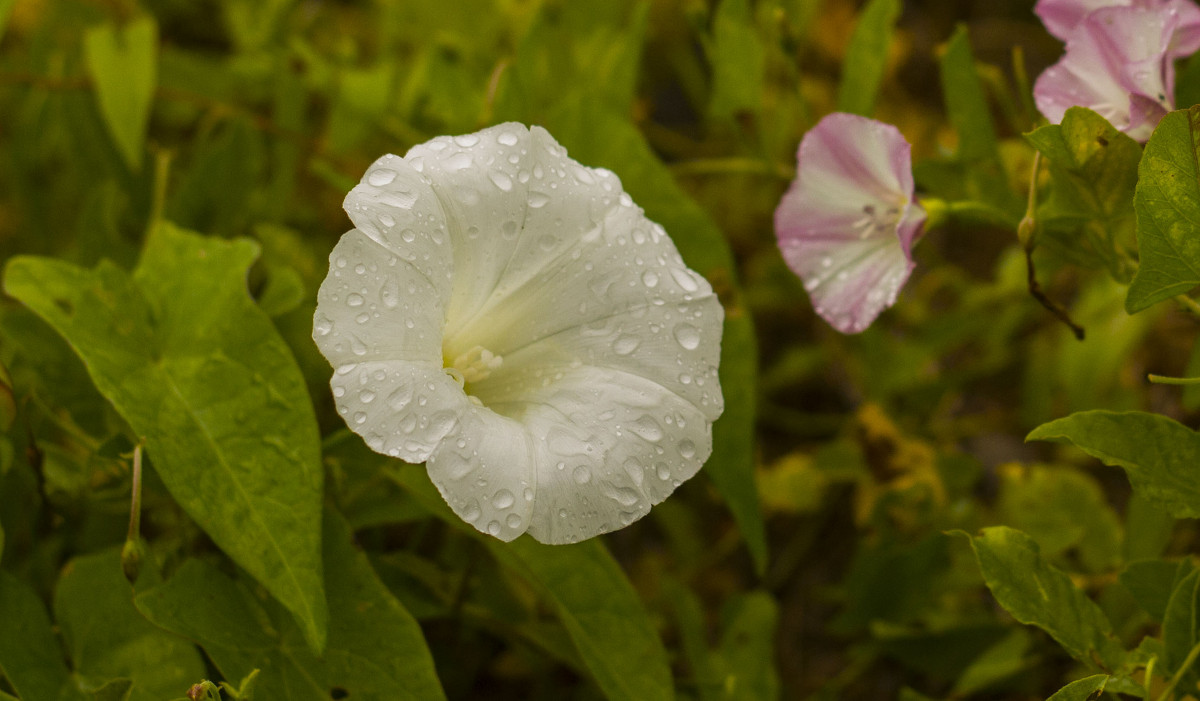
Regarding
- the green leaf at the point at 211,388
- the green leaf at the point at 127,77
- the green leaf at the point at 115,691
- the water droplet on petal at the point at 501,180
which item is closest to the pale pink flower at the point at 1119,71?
the water droplet on petal at the point at 501,180

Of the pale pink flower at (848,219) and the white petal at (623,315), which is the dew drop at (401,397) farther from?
the pale pink flower at (848,219)

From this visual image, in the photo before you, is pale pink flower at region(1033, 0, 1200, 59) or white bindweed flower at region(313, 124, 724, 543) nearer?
white bindweed flower at region(313, 124, 724, 543)

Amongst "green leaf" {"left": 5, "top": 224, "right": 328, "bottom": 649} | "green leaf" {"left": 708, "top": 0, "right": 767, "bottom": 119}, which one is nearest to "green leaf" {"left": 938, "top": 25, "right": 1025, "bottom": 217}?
"green leaf" {"left": 708, "top": 0, "right": 767, "bottom": 119}

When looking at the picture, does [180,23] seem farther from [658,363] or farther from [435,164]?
[658,363]

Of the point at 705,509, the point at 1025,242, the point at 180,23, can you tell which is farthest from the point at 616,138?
the point at 180,23

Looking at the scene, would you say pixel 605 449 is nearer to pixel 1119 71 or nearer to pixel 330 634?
pixel 330 634

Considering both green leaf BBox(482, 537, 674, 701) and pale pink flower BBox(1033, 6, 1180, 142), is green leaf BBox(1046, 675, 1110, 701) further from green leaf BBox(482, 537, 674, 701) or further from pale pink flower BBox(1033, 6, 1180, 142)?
pale pink flower BBox(1033, 6, 1180, 142)

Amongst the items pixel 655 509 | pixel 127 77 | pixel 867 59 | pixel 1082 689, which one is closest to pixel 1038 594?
pixel 1082 689
